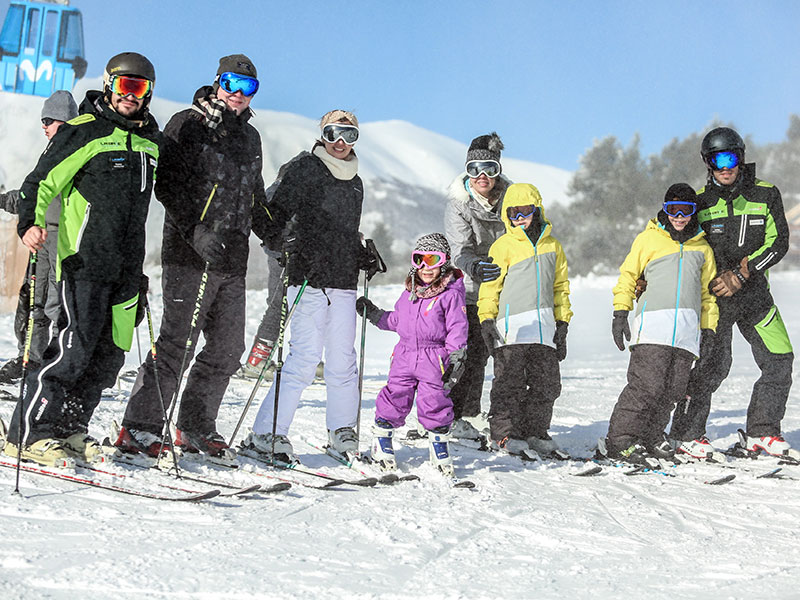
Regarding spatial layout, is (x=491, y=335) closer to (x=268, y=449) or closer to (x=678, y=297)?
(x=678, y=297)

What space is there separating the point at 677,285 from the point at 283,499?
3.07 meters

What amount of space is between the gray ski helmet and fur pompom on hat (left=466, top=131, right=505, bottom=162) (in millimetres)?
2601

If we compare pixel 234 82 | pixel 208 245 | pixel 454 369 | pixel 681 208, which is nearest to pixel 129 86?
pixel 234 82

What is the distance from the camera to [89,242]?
3.91 metres

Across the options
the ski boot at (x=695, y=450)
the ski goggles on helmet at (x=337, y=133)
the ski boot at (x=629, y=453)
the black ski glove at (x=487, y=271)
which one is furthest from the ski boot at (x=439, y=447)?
the ski boot at (x=695, y=450)

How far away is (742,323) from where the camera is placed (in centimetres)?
600

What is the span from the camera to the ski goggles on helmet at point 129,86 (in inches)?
155

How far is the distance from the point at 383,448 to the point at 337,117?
188 cm

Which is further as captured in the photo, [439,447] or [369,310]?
[369,310]

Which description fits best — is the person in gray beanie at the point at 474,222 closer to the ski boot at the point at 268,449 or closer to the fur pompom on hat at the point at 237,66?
the ski boot at the point at 268,449

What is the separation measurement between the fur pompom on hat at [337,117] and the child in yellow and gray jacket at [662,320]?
2049 millimetres

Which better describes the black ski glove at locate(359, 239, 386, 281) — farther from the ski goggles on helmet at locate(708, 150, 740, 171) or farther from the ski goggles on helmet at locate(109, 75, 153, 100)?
the ski goggles on helmet at locate(708, 150, 740, 171)

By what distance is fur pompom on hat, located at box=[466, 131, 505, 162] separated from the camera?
5.96m

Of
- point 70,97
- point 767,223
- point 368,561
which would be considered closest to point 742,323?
point 767,223
